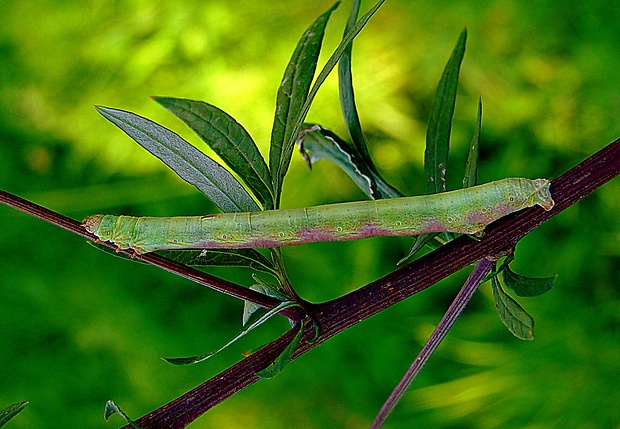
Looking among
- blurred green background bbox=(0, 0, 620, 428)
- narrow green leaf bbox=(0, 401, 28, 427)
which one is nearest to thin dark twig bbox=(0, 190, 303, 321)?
narrow green leaf bbox=(0, 401, 28, 427)

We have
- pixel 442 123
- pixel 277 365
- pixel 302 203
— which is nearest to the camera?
pixel 277 365

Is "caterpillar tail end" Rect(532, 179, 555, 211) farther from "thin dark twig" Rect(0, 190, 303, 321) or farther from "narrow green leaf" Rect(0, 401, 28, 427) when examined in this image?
"narrow green leaf" Rect(0, 401, 28, 427)

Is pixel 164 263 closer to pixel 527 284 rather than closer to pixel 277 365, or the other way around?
pixel 277 365

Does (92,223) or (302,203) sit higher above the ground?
(302,203)

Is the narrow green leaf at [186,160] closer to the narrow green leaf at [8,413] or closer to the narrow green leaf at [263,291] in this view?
the narrow green leaf at [263,291]

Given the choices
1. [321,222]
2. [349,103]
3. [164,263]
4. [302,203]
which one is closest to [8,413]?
[164,263]

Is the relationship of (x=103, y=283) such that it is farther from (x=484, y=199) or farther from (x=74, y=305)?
(x=484, y=199)

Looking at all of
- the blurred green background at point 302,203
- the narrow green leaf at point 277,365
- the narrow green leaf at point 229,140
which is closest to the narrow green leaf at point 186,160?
the narrow green leaf at point 229,140

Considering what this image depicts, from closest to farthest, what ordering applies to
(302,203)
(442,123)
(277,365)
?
(277,365)
(442,123)
(302,203)
